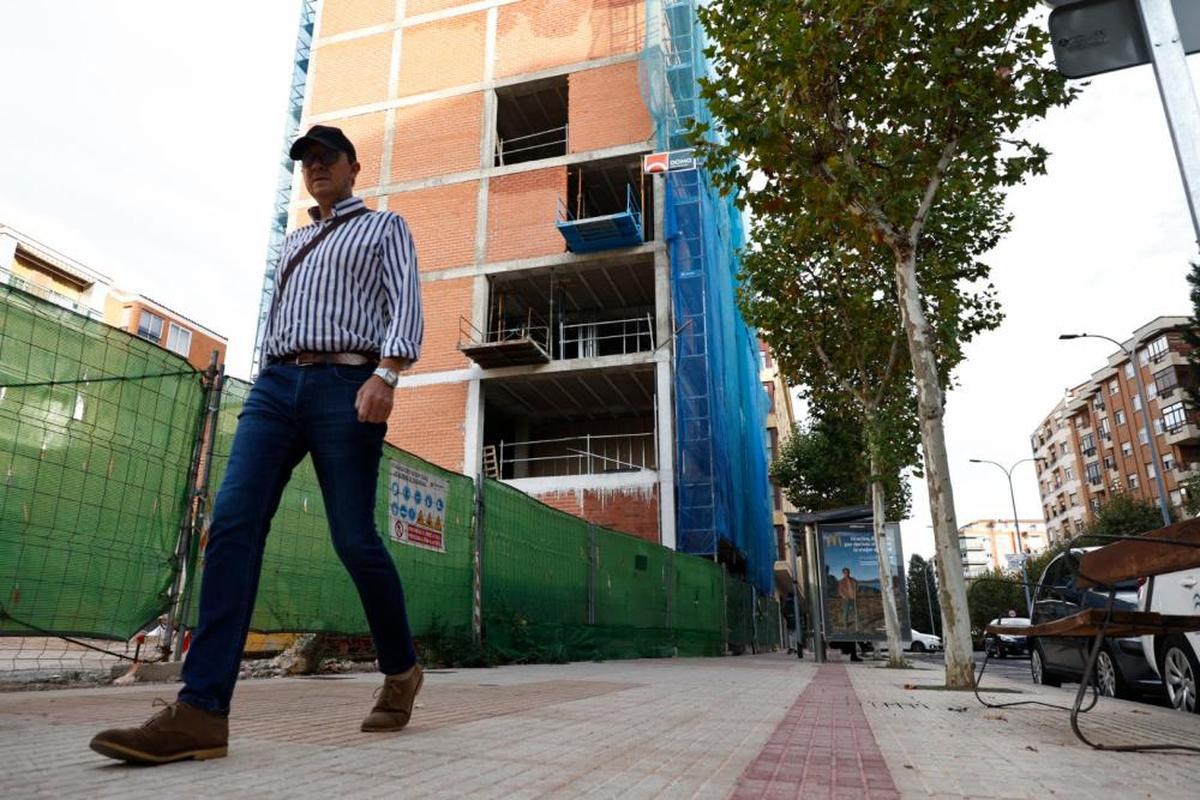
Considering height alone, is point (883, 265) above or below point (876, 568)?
above

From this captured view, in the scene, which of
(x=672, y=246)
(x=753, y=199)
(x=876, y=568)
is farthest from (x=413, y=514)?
(x=672, y=246)

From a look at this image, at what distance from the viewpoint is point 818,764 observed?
8.07 ft

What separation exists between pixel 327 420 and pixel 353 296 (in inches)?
18.6

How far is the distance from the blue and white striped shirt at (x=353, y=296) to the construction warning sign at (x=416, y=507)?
16.0ft

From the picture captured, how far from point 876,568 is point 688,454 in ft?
20.8

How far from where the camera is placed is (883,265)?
16469 millimetres

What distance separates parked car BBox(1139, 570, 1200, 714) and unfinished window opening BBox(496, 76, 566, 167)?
73.2 ft

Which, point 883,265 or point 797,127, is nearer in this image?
point 797,127

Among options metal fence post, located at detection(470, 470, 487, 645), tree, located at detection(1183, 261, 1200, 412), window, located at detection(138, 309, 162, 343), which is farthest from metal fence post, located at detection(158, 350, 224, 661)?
window, located at detection(138, 309, 162, 343)

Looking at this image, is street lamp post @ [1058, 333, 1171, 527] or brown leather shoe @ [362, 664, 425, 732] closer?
brown leather shoe @ [362, 664, 425, 732]

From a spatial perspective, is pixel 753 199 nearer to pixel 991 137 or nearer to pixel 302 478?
pixel 991 137

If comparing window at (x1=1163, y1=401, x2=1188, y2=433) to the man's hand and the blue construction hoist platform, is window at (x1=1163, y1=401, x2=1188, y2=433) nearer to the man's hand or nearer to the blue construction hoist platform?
the blue construction hoist platform

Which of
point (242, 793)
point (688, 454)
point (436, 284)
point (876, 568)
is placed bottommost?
point (242, 793)

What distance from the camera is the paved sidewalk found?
74.2 inches
